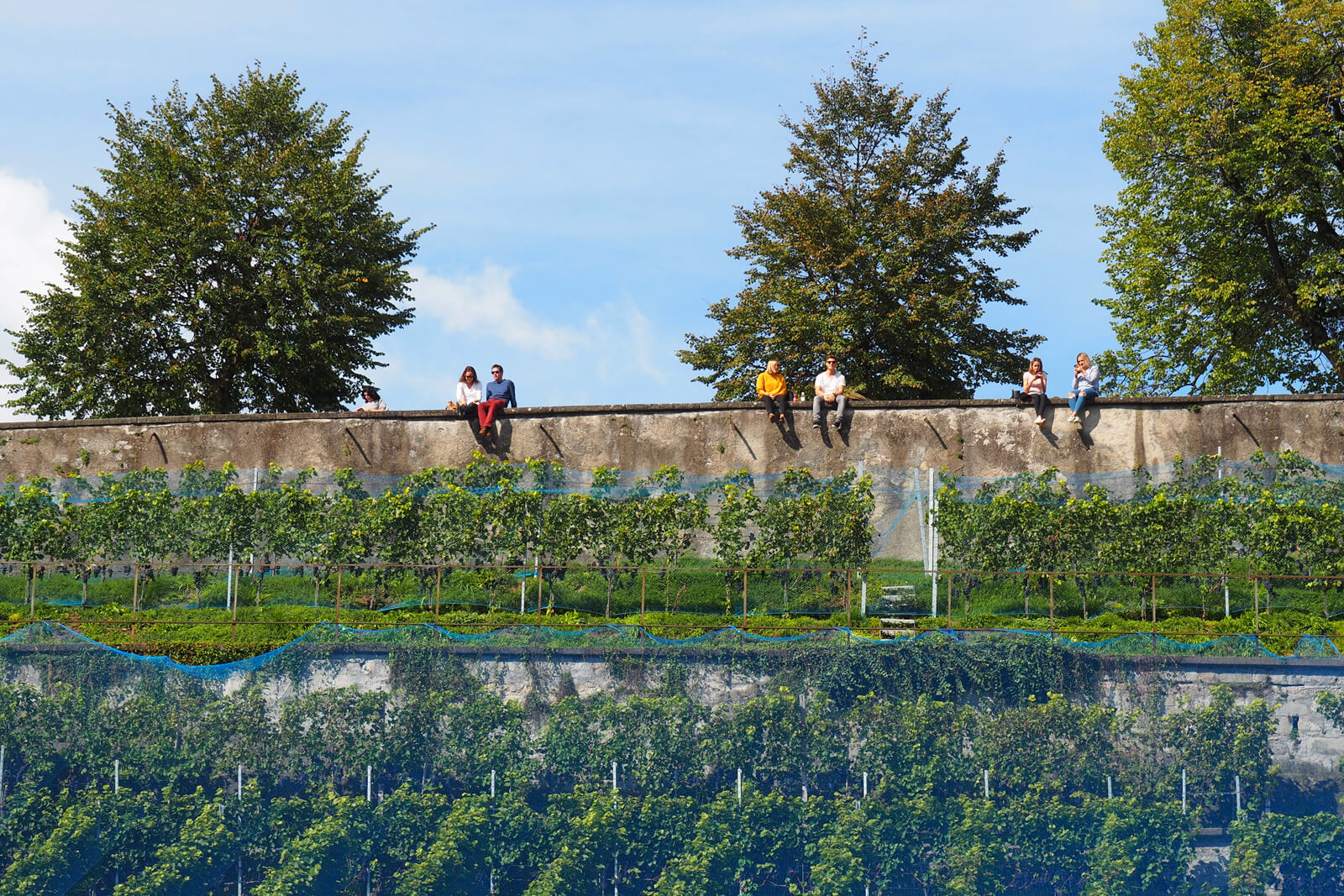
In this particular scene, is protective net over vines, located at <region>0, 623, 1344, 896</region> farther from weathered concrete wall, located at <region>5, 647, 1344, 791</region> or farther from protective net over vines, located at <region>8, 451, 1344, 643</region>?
protective net over vines, located at <region>8, 451, 1344, 643</region>

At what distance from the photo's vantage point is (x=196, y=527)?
1817 cm

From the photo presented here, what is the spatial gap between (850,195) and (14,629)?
18.9m

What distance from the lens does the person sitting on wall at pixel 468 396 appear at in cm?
1994

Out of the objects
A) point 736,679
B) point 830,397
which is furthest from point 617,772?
point 830,397

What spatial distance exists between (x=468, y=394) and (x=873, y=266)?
10.9 meters

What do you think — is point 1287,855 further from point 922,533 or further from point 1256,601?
point 922,533

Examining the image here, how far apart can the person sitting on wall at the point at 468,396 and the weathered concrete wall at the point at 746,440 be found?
24 cm

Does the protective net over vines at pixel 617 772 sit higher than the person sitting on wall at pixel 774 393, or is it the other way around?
the person sitting on wall at pixel 774 393

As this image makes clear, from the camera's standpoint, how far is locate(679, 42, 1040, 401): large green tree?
90.4 ft

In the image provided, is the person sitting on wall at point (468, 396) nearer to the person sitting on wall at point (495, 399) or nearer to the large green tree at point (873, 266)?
the person sitting on wall at point (495, 399)

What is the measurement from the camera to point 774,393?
19.4 meters

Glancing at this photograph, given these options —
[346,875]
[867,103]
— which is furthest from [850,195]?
[346,875]

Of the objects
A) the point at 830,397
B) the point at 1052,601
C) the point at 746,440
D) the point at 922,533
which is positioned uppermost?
the point at 830,397

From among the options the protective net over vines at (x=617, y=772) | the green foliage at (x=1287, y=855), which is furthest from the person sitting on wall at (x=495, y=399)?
the green foliage at (x=1287, y=855)
